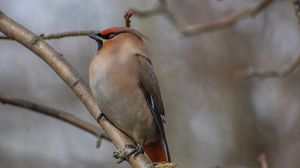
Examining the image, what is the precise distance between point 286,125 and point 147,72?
173 inches

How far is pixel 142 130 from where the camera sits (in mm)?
4594

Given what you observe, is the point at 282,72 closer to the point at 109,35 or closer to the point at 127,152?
the point at 127,152

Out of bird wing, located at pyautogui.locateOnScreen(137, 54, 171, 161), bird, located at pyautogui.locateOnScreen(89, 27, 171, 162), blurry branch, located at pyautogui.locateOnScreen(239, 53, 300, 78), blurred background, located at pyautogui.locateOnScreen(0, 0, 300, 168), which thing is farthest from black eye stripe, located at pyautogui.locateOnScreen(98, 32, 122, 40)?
blurred background, located at pyautogui.locateOnScreen(0, 0, 300, 168)

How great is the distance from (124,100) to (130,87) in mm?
101

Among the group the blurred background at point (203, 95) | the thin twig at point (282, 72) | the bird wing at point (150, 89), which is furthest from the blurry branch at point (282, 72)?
the blurred background at point (203, 95)

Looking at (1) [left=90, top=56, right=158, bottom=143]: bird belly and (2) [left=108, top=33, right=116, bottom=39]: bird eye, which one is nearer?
(1) [left=90, top=56, right=158, bottom=143]: bird belly

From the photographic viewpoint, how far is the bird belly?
433 centimetres

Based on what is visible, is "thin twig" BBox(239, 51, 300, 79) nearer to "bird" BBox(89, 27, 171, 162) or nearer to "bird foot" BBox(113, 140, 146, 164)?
"bird" BBox(89, 27, 171, 162)

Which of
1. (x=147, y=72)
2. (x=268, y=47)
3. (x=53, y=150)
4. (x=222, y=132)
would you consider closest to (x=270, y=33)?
(x=268, y=47)

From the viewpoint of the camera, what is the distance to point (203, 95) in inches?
372

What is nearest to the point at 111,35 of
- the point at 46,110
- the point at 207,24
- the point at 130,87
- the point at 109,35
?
the point at 109,35

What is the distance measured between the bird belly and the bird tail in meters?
0.05

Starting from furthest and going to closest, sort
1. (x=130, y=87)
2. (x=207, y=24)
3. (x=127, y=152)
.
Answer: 1. (x=130, y=87)
2. (x=207, y=24)
3. (x=127, y=152)

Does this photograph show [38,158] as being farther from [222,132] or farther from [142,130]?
[142,130]
